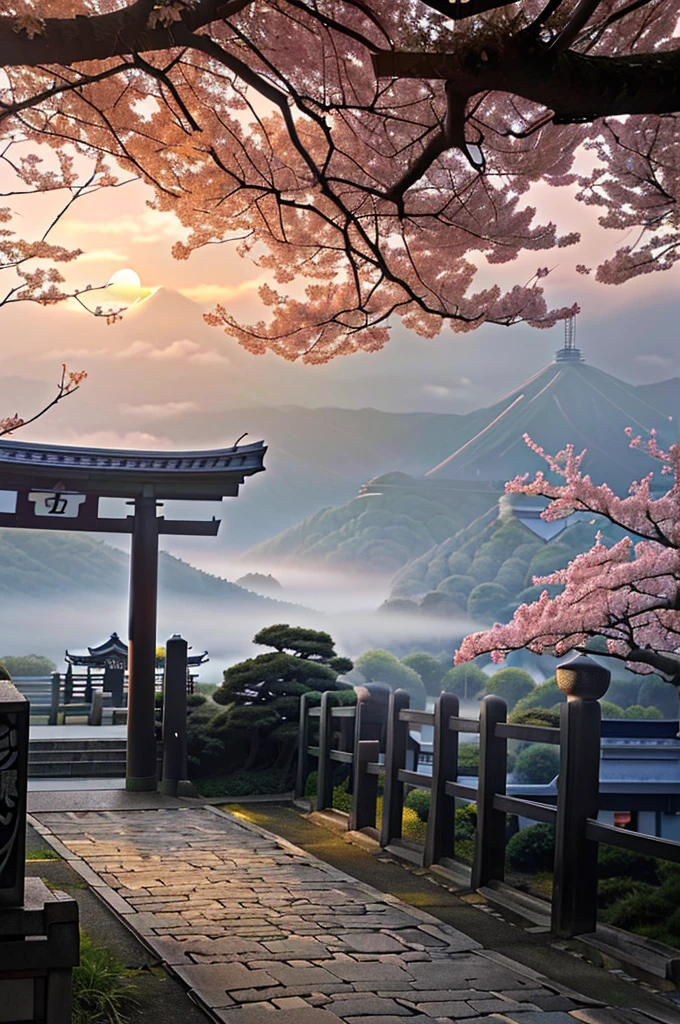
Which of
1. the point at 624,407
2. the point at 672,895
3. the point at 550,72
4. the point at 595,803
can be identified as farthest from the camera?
the point at 624,407

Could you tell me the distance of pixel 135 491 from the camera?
13445mm

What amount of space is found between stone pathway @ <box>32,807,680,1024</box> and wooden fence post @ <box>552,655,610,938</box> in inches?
27.0

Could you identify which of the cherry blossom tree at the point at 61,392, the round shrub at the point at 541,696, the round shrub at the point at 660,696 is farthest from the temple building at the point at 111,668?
the round shrub at the point at 660,696

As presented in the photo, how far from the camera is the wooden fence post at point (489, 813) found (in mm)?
7449

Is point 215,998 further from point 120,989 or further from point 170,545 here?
point 170,545

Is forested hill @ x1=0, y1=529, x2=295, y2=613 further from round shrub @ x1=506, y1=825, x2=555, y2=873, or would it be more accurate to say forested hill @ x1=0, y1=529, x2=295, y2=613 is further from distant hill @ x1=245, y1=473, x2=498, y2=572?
round shrub @ x1=506, y1=825, x2=555, y2=873

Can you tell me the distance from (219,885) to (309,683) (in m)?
7.10

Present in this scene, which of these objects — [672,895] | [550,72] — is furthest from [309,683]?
[550,72]

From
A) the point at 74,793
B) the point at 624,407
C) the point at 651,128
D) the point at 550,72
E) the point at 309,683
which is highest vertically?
the point at 624,407

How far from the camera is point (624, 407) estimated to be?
6612 centimetres

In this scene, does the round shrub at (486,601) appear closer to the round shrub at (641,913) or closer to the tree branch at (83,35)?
the round shrub at (641,913)

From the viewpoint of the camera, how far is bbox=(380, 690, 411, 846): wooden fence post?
29.9 feet

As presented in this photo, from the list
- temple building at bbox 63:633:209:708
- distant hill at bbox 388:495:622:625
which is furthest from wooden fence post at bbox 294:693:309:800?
distant hill at bbox 388:495:622:625

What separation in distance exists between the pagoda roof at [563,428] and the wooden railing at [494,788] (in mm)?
48671
